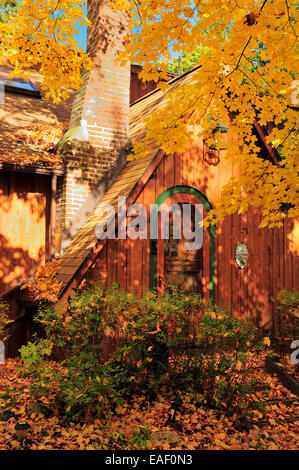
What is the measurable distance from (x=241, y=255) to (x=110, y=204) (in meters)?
3.34

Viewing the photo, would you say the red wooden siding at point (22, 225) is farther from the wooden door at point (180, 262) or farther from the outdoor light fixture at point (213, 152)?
the outdoor light fixture at point (213, 152)

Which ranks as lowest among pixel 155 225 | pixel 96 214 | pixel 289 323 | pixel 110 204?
pixel 289 323

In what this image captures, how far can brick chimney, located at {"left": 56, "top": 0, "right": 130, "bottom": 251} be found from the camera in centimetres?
871

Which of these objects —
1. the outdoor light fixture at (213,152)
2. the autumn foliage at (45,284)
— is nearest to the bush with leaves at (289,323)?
the outdoor light fixture at (213,152)

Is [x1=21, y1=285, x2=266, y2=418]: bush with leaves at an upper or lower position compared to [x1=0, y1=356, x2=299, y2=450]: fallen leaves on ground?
upper

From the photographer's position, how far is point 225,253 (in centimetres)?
946

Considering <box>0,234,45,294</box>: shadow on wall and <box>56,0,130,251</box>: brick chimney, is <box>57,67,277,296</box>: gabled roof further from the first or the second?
<box>0,234,45,294</box>: shadow on wall

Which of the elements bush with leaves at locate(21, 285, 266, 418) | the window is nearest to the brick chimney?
the window

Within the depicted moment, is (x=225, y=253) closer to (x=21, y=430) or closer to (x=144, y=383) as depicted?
(x=144, y=383)

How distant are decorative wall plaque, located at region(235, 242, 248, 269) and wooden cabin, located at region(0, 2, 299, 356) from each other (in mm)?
32

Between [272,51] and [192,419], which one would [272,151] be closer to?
[272,51]

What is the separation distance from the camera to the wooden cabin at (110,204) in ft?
26.2

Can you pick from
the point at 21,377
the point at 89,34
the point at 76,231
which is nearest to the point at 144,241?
the point at 76,231

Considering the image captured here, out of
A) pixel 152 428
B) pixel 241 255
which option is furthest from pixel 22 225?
pixel 152 428
